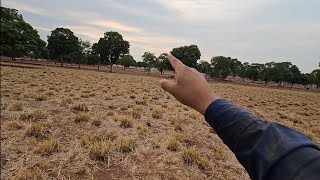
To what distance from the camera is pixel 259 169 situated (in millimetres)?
791

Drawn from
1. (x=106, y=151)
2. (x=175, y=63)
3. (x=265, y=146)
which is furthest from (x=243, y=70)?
(x=265, y=146)

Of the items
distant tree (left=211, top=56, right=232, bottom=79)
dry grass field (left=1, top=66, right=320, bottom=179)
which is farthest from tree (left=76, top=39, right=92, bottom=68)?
dry grass field (left=1, top=66, right=320, bottom=179)

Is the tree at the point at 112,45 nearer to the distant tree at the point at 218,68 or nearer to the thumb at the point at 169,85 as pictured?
the distant tree at the point at 218,68

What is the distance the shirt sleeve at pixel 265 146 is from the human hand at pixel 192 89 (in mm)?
99

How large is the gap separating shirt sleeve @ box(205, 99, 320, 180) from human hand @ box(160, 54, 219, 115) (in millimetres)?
99

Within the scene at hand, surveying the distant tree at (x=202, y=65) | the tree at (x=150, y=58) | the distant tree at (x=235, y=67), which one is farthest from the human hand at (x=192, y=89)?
the distant tree at (x=235, y=67)

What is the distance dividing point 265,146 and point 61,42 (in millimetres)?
79102

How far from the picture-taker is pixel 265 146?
805mm

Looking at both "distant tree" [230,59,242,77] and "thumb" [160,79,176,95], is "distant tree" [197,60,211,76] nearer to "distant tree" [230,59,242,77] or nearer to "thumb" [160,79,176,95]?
"thumb" [160,79,176,95]

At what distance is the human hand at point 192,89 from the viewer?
106cm

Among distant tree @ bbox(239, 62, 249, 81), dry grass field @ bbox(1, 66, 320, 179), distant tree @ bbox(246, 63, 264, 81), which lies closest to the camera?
dry grass field @ bbox(1, 66, 320, 179)

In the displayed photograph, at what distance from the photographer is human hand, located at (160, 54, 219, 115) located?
1.06 metres

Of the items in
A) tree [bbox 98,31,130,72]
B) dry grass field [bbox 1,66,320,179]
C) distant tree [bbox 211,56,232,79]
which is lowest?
dry grass field [bbox 1,66,320,179]

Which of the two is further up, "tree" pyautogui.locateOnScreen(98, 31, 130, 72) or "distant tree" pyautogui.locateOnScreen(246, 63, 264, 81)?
"tree" pyautogui.locateOnScreen(98, 31, 130, 72)
